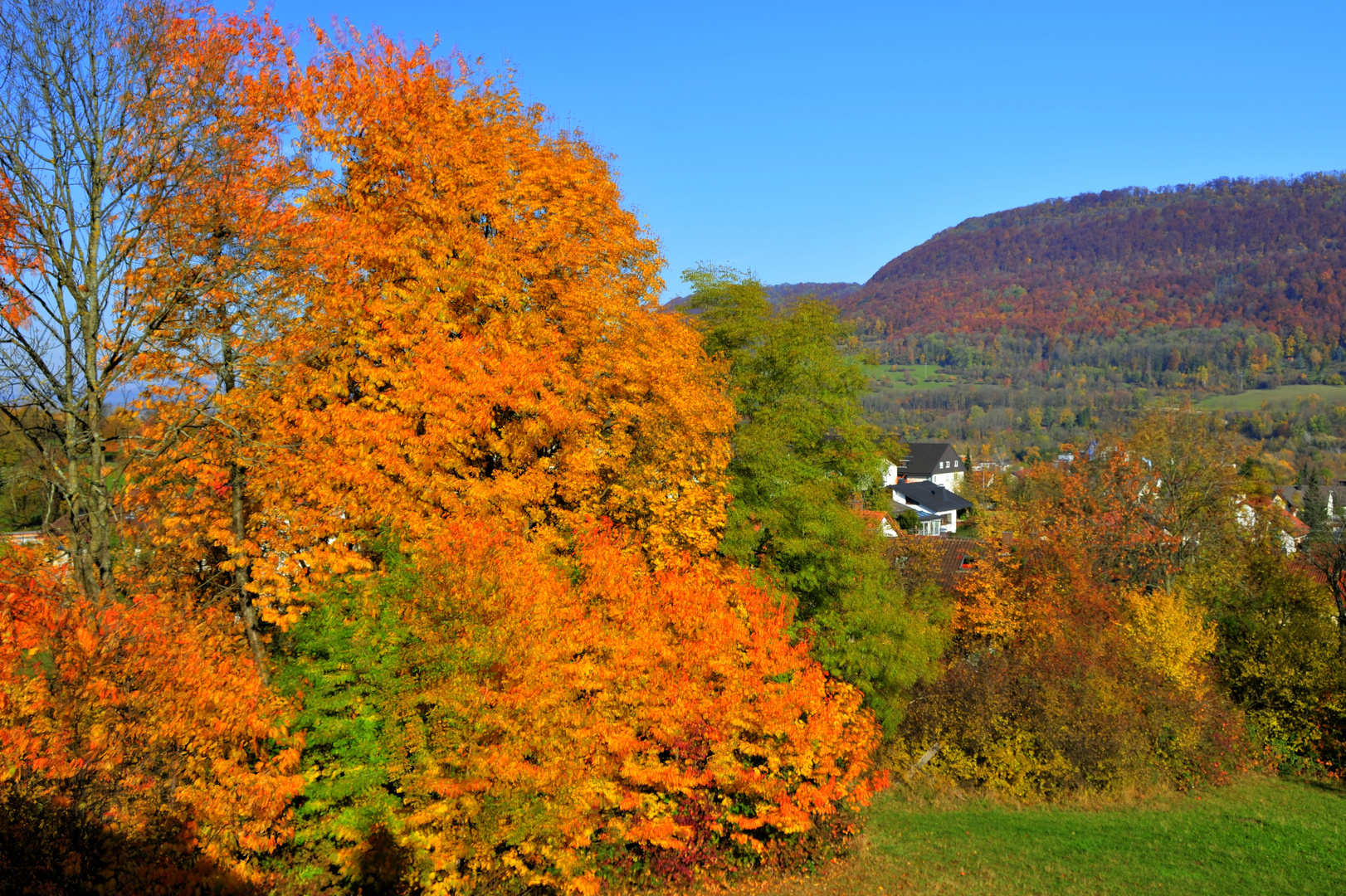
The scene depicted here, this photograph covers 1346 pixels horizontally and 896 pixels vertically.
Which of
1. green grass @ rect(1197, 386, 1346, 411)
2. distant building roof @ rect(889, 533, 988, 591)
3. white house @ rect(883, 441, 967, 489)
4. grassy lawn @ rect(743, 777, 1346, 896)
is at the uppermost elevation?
green grass @ rect(1197, 386, 1346, 411)

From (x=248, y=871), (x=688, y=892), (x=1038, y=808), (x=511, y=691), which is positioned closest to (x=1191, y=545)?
(x=1038, y=808)

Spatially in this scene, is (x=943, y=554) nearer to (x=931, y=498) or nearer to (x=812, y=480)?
(x=812, y=480)

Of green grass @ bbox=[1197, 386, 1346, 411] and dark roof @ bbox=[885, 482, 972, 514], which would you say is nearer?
dark roof @ bbox=[885, 482, 972, 514]

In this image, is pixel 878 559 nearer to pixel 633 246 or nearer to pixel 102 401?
pixel 633 246

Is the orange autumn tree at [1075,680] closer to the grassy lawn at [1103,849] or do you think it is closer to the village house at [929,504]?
the grassy lawn at [1103,849]

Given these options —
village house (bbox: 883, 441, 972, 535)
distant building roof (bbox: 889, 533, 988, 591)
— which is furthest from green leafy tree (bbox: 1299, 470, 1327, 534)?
distant building roof (bbox: 889, 533, 988, 591)

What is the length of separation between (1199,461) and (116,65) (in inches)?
1746

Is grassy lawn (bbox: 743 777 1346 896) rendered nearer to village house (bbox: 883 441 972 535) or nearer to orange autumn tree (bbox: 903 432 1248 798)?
orange autumn tree (bbox: 903 432 1248 798)

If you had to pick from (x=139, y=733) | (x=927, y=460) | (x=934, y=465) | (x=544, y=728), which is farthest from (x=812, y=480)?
(x=927, y=460)

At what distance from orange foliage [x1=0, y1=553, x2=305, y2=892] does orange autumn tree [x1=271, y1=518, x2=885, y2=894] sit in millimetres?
907

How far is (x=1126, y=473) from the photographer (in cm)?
4275

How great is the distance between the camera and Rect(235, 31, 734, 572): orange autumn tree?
1817cm

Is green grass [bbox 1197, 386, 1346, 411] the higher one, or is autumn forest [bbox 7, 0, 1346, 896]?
green grass [bbox 1197, 386, 1346, 411]

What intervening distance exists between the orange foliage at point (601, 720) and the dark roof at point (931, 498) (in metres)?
69.2
